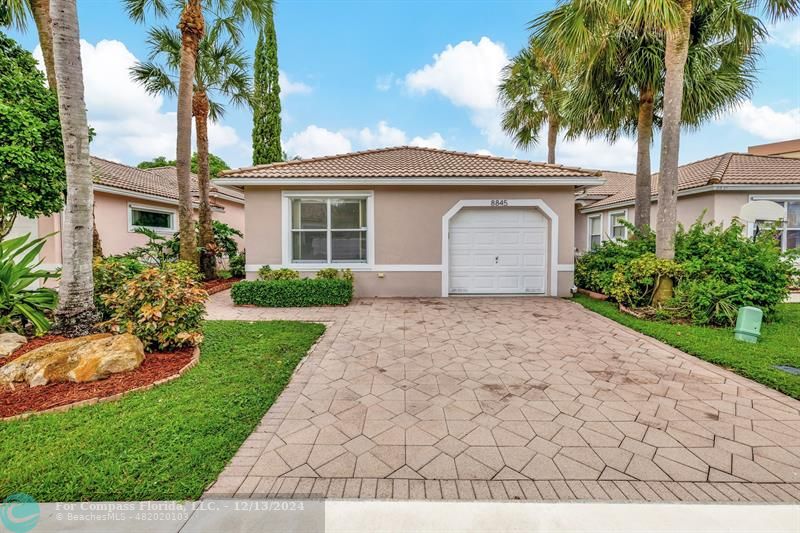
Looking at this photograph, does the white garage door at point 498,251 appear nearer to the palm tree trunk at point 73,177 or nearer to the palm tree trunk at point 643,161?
the palm tree trunk at point 643,161

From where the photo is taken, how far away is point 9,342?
4590 mm

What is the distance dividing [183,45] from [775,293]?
15912 mm

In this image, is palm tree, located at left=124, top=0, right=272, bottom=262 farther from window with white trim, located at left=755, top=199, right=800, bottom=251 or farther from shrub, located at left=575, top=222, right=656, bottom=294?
window with white trim, located at left=755, top=199, right=800, bottom=251

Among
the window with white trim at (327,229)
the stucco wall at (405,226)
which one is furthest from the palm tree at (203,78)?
the window with white trim at (327,229)

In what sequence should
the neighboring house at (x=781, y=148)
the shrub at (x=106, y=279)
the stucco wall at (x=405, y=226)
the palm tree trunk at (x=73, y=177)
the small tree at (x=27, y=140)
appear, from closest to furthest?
the palm tree trunk at (x=73, y=177)
the small tree at (x=27, y=140)
the shrub at (x=106, y=279)
the stucco wall at (x=405, y=226)
the neighboring house at (x=781, y=148)

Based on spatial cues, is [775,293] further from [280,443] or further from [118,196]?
[118,196]

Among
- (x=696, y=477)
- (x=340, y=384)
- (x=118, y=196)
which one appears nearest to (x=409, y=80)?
(x=118, y=196)

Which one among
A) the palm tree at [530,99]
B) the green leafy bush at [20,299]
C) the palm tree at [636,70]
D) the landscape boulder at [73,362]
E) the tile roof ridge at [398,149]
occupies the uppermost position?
the palm tree at [530,99]

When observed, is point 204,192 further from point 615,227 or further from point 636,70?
point 615,227

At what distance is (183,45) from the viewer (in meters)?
10.1

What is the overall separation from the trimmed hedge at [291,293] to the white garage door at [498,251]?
3.31 metres

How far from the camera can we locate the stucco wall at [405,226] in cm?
964

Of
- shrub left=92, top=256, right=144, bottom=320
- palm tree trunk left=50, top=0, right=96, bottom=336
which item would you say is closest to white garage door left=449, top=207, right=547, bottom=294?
shrub left=92, top=256, right=144, bottom=320

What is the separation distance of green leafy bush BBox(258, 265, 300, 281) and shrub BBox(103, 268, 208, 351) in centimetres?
420
